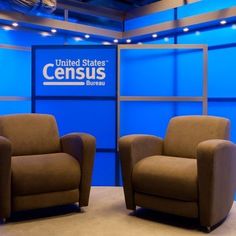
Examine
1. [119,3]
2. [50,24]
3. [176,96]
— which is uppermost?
[119,3]

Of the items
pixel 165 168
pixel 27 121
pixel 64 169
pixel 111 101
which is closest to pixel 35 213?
pixel 64 169

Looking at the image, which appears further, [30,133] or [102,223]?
[30,133]

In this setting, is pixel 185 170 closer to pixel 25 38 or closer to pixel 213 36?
pixel 213 36

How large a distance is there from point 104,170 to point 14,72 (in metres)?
2.62

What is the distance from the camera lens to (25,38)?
6.07m

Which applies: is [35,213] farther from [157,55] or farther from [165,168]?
[157,55]

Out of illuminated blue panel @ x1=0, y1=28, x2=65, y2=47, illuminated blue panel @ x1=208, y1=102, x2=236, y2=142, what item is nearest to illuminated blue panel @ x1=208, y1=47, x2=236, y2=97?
illuminated blue panel @ x1=208, y1=102, x2=236, y2=142

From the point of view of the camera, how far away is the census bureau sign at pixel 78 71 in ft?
13.9

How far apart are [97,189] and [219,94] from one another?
274cm

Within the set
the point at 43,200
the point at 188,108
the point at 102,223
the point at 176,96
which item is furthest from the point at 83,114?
the point at 102,223

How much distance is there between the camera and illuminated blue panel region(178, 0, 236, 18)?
17.7ft

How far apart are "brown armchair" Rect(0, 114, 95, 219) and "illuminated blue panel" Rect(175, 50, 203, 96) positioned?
1551 mm

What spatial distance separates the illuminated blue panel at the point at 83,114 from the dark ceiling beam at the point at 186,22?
6.98 feet

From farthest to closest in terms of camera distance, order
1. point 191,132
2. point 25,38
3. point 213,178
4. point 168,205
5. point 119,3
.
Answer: point 119,3 → point 25,38 → point 191,132 → point 168,205 → point 213,178
